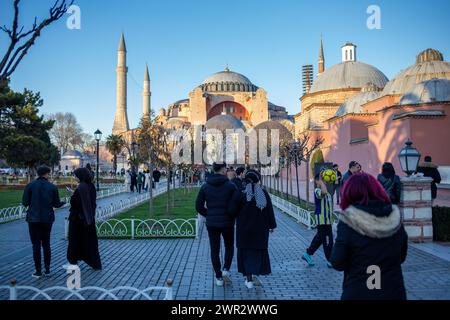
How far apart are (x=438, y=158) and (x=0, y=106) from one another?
21.7 m

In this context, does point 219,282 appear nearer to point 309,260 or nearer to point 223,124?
point 309,260

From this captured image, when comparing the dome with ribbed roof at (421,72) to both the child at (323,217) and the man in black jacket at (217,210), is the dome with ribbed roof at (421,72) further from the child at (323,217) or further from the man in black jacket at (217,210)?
the man in black jacket at (217,210)

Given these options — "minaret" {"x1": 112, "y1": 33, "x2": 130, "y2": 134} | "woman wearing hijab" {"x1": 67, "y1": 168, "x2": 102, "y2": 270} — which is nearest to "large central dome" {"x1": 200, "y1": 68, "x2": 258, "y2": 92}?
"minaret" {"x1": 112, "y1": 33, "x2": 130, "y2": 134}

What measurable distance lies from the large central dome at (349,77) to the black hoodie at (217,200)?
45.4 metres

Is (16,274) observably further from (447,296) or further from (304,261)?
(447,296)

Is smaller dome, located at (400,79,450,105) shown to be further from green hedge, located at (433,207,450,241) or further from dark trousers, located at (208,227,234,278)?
dark trousers, located at (208,227,234,278)

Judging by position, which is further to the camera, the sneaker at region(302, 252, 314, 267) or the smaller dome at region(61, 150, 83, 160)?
the smaller dome at region(61, 150, 83, 160)

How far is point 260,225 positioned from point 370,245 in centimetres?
304

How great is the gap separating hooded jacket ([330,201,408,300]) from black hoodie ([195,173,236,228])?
3.22 meters

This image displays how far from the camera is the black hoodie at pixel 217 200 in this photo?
627 centimetres

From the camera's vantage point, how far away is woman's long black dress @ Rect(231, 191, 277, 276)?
6.00 metres

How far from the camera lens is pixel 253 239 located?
6.01m

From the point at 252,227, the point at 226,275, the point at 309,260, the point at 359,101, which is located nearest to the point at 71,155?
the point at 359,101

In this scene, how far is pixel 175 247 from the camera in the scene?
9492mm
